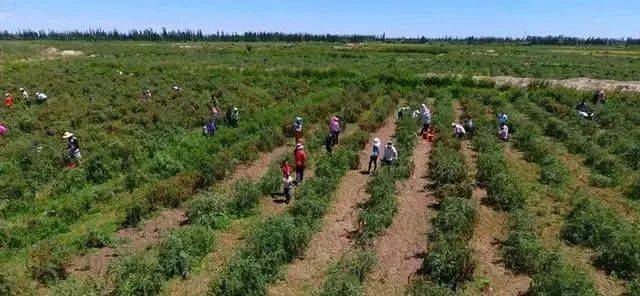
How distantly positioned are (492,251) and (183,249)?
24.2ft

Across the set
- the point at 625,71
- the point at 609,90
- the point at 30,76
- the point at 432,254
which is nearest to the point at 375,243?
the point at 432,254

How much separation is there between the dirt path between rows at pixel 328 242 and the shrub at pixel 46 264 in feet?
15.1

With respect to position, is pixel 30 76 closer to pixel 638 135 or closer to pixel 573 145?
pixel 573 145

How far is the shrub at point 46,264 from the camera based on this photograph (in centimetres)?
1031

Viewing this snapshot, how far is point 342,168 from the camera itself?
18.0 metres

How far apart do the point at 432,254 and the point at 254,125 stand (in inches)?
586

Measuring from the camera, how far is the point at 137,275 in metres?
9.69

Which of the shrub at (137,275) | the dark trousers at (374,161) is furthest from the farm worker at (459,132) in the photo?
the shrub at (137,275)

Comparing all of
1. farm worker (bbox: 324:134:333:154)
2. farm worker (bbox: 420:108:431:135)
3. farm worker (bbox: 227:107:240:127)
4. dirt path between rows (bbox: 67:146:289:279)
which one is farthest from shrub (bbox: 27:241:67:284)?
farm worker (bbox: 420:108:431:135)

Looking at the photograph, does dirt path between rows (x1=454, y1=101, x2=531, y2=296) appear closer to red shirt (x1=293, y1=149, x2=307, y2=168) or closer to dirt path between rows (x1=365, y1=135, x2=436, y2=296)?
dirt path between rows (x1=365, y1=135, x2=436, y2=296)

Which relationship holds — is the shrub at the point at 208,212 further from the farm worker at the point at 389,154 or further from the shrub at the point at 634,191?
the shrub at the point at 634,191

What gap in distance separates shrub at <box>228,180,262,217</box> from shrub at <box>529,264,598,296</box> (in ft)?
25.4

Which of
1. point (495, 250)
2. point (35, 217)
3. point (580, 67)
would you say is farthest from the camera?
point (580, 67)

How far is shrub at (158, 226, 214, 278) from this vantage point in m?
10.6
